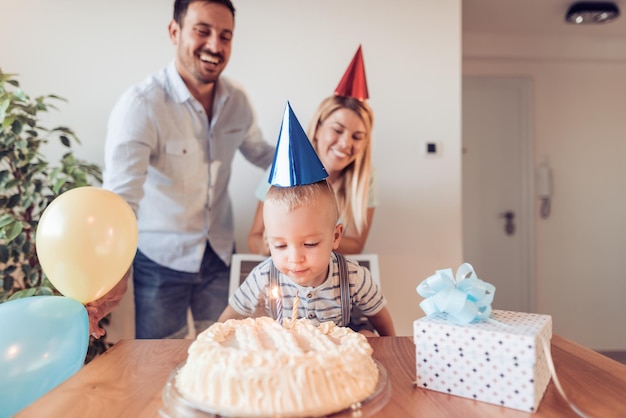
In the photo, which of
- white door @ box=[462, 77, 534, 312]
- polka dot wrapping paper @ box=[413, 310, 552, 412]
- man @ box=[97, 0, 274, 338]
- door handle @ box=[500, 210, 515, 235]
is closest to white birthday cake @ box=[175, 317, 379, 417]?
polka dot wrapping paper @ box=[413, 310, 552, 412]

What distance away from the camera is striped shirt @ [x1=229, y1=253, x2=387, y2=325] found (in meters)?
1.37

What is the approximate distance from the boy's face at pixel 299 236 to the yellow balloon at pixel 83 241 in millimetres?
515

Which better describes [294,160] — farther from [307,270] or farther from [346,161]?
[346,161]

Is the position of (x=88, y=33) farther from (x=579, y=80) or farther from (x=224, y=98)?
(x=579, y=80)

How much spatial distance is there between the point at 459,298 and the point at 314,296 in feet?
1.88

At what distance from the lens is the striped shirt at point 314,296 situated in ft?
4.51

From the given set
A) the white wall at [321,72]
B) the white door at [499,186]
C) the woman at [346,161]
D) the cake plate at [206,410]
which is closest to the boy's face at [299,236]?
the cake plate at [206,410]

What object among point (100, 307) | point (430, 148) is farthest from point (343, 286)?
point (430, 148)

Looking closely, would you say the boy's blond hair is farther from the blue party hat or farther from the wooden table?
the wooden table

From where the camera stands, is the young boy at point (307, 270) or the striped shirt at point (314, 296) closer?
the young boy at point (307, 270)

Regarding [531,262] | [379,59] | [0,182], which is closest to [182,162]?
[0,182]

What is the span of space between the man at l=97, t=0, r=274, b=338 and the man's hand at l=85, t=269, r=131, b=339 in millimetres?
586

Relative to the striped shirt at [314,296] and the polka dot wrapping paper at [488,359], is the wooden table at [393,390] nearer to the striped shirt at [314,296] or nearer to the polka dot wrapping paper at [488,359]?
the polka dot wrapping paper at [488,359]

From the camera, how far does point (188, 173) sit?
2221mm
